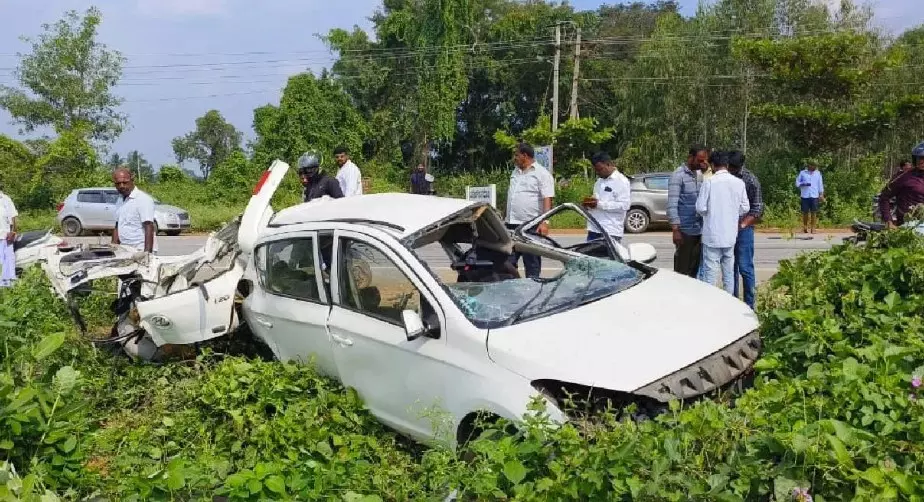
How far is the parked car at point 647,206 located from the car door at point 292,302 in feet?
45.2

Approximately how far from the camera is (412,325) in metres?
4.07

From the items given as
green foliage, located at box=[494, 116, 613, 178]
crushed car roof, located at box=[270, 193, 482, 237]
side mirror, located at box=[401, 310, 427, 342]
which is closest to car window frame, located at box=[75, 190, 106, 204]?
green foliage, located at box=[494, 116, 613, 178]

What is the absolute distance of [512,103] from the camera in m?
41.1

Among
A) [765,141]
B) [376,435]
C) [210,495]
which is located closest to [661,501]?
[210,495]

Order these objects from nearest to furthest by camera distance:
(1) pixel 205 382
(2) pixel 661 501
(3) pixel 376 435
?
(2) pixel 661 501
(3) pixel 376 435
(1) pixel 205 382

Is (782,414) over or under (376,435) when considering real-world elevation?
over

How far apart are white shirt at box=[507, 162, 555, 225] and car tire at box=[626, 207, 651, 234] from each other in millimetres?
10923

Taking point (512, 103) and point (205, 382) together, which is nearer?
point (205, 382)

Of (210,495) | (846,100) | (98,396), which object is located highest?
(846,100)

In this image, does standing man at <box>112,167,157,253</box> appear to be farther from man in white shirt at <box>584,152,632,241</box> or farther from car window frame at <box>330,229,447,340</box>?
man in white shirt at <box>584,152,632,241</box>

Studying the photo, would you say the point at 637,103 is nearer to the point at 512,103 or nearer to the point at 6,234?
the point at 512,103

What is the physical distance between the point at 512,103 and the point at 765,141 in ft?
53.9

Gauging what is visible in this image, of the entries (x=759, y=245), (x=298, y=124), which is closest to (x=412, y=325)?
(x=759, y=245)

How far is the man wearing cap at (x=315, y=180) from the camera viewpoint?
26.6ft
